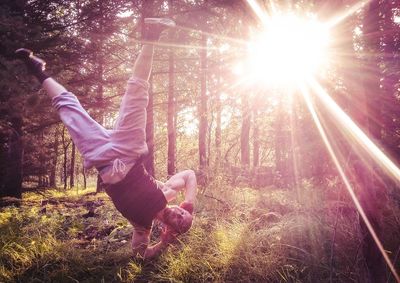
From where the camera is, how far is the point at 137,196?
4113 mm

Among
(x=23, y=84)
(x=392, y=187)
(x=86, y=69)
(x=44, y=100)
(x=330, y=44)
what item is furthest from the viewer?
(x=86, y=69)

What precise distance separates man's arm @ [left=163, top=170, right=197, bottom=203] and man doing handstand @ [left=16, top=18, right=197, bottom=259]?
15.7 inches

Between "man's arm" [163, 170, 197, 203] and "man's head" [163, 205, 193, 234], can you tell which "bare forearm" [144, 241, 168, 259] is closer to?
"man's head" [163, 205, 193, 234]

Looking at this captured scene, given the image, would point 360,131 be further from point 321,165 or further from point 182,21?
point 182,21

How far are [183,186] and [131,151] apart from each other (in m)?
1.20

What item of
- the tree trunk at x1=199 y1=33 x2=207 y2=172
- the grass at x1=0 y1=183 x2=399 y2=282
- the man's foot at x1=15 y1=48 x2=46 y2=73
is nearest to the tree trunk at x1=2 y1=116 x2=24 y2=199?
the grass at x1=0 y1=183 x2=399 y2=282

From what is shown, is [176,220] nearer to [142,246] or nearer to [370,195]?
[142,246]

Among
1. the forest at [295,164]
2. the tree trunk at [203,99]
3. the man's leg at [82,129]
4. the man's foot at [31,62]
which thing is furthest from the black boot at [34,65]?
the tree trunk at [203,99]

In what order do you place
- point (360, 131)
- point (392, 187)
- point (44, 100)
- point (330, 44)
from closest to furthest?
point (360, 131) → point (330, 44) → point (392, 187) → point (44, 100)

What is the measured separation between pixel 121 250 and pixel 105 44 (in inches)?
322

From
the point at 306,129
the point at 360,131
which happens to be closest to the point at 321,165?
the point at 306,129

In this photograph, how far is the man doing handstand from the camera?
404 centimetres

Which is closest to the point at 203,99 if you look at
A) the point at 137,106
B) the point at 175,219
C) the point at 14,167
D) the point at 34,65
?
the point at 14,167

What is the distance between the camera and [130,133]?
13.5 ft
